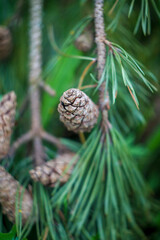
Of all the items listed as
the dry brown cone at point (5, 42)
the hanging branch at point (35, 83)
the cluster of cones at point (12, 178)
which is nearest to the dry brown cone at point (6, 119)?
the cluster of cones at point (12, 178)

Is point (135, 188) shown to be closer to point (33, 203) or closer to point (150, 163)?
point (33, 203)

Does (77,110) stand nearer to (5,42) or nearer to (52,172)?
(52,172)

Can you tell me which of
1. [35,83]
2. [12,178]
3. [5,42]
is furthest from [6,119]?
[5,42]

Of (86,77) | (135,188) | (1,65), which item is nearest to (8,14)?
(1,65)

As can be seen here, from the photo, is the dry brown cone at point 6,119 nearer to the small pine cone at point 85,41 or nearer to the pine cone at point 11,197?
the pine cone at point 11,197

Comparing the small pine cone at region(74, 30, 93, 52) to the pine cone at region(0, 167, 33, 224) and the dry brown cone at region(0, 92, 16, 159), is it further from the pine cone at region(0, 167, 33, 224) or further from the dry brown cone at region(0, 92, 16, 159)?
the pine cone at region(0, 167, 33, 224)

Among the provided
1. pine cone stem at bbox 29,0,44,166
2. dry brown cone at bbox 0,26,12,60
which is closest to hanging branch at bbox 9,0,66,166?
pine cone stem at bbox 29,0,44,166
